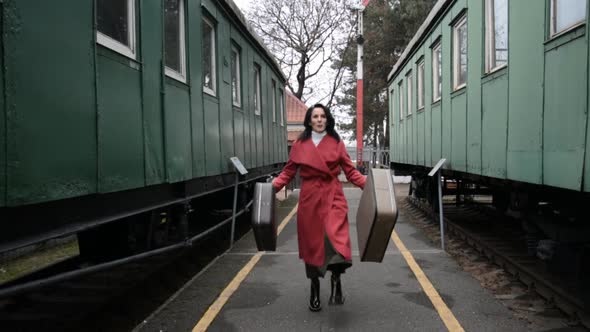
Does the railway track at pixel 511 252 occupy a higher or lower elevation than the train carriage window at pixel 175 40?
lower

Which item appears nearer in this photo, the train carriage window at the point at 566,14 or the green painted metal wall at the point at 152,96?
the train carriage window at the point at 566,14

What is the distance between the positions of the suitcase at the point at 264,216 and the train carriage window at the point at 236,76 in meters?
4.21

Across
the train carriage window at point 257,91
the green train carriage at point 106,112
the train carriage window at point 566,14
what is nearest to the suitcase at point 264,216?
the green train carriage at point 106,112

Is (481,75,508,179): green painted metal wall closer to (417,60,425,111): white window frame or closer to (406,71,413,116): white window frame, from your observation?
(417,60,425,111): white window frame

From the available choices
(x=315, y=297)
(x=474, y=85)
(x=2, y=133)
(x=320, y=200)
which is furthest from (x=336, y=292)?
(x=474, y=85)

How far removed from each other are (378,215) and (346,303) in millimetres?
1282

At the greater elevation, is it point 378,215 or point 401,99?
point 401,99

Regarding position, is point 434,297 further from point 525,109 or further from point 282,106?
point 282,106

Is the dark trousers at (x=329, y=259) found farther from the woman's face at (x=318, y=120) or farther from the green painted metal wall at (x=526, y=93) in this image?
the green painted metal wall at (x=526, y=93)

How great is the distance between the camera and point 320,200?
13.7 feet

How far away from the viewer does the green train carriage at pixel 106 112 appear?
8.85ft

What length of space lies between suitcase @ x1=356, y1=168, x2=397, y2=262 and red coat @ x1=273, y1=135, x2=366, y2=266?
201 millimetres

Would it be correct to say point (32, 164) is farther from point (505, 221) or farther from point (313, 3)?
point (313, 3)

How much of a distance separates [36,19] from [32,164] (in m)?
0.78
